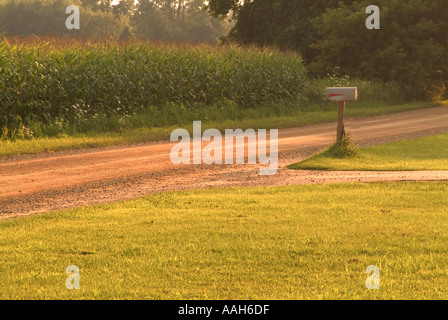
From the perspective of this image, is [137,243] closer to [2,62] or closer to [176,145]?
[176,145]

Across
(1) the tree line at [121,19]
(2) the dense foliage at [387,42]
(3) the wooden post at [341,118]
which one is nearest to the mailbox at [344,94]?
(3) the wooden post at [341,118]

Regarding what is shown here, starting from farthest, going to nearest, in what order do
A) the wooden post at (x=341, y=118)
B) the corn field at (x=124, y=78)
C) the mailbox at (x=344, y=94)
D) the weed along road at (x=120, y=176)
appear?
1. the corn field at (x=124, y=78)
2. the wooden post at (x=341, y=118)
3. the mailbox at (x=344, y=94)
4. the weed along road at (x=120, y=176)

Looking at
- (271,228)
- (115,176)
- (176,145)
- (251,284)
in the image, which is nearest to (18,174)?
(115,176)

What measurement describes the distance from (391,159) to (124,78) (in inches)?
396

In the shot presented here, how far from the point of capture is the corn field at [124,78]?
18.5 metres

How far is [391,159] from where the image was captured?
14.5 m

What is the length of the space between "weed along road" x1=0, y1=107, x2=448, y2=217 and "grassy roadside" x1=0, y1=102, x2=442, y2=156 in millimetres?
756

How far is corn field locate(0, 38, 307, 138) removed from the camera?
18.5 metres

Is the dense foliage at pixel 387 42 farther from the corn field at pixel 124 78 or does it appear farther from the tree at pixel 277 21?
the corn field at pixel 124 78

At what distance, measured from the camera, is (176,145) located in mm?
17156

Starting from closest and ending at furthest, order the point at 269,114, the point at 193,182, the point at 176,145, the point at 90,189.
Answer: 1. the point at 90,189
2. the point at 193,182
3. the point at 176,145
4. the point at 269,114

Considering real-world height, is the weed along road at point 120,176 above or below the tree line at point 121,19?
below

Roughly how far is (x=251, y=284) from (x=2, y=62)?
47.0 feet

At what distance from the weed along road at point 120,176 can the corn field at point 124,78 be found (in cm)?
337
